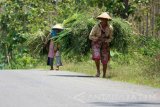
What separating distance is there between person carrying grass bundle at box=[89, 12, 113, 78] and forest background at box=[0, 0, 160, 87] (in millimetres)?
553

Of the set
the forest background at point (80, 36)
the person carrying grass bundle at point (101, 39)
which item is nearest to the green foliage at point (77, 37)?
the forest background at point (80, 36)

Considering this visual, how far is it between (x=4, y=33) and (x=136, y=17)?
9377mm

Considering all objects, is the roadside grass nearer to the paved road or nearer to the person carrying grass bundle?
the person carrying grass bundle

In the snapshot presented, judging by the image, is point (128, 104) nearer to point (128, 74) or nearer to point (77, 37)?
point (128, 74)

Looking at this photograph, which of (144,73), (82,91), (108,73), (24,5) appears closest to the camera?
(82,91)

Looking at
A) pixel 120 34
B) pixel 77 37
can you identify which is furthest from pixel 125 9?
pixel 77 37

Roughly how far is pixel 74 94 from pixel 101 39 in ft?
20.6

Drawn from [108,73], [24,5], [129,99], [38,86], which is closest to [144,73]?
[108,73]

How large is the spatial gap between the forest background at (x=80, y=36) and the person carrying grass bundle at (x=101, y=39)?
0.55 meters

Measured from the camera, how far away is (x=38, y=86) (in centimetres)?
1280

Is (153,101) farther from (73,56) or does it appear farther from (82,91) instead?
(73,56)

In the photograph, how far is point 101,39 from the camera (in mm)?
17297

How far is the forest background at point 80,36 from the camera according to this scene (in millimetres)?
18000

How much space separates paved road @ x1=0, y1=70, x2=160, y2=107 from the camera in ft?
32.0
